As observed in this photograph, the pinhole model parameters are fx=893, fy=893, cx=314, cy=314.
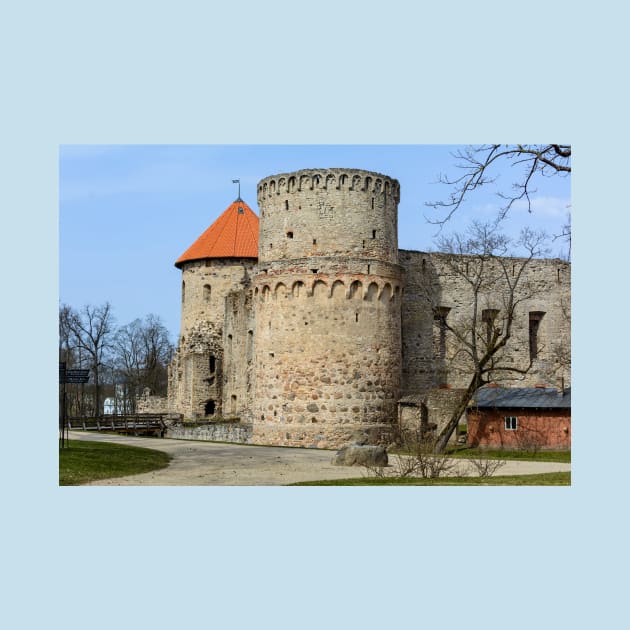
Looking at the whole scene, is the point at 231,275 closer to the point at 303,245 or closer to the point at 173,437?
the point at 173,437

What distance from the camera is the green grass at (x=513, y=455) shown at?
25.9 meters

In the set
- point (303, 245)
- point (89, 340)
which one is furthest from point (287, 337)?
point (89, 340)

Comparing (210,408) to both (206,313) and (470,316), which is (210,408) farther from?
(470,316)

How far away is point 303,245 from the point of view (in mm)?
30469

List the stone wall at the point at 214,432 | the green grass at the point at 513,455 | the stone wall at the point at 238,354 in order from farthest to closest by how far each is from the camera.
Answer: the stone wall at the point at 238,354 → the stone wall at the point at 214,432 → the green grass at the point at 513,455

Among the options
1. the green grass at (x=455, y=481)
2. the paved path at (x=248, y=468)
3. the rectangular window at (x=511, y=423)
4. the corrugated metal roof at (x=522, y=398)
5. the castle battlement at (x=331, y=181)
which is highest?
the castle battlement at (x=331, y=181)

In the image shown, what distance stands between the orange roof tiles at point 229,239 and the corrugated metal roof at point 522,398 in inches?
675

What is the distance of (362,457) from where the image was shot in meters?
22.6

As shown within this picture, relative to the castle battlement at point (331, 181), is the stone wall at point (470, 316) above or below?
below

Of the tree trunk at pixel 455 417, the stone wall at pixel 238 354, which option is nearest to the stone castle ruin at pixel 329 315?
the tree trunk at pixel 455 417

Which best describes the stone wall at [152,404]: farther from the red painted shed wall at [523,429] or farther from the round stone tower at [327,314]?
the red painted shed wall at [523,429]

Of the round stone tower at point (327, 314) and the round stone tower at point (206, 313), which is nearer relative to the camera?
the round stone tower at point (327, 314)

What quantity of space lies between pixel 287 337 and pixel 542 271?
13.7 meters

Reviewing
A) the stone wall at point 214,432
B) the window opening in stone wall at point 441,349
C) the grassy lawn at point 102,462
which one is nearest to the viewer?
the grassy lawn at point 102,462
